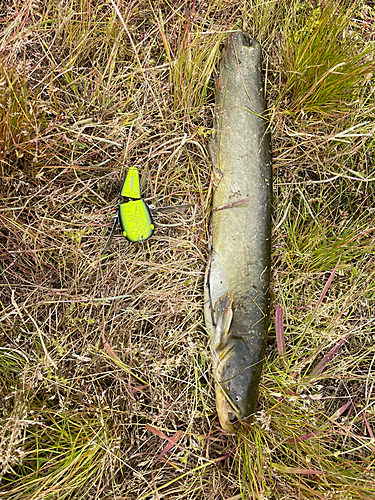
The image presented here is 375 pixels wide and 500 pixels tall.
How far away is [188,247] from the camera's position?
2.38 m

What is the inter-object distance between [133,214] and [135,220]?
0.13 ft

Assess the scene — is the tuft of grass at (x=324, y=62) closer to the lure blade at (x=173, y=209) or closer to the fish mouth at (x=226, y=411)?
the lure blade at (x=173, y=209)

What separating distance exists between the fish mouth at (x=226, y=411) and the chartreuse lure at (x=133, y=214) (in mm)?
1056

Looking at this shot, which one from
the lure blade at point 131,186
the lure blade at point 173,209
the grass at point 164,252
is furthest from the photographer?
the lure blade at point 173,209

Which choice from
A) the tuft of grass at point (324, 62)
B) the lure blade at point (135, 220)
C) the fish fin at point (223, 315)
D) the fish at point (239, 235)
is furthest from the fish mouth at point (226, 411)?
the tuft of grass at point (324, 62)

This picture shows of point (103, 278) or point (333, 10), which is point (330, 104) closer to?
point (333, 10)

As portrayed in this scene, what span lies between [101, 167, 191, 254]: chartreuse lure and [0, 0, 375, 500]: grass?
122 mm

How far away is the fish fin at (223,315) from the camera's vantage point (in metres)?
2.16

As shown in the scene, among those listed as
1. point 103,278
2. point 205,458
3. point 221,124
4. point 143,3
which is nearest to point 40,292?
point 103,278

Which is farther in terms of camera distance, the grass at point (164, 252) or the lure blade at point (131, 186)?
the lure blade at point (131, 186)

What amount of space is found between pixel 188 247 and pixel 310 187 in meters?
1.00

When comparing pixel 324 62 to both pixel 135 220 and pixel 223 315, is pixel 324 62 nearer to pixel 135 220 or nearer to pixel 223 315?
pixel 135 220

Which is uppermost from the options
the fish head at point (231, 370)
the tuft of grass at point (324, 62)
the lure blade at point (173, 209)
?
the tuft of grass at point (324, 62)

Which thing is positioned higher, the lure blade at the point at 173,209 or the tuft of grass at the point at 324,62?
the tuft of grass at the point at 324,62
